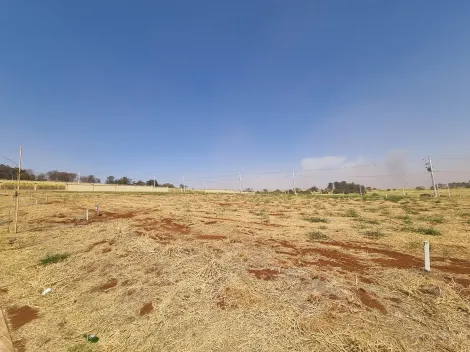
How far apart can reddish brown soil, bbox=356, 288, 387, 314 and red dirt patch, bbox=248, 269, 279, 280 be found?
1994 mm

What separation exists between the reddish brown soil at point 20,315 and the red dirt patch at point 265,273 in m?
5.11

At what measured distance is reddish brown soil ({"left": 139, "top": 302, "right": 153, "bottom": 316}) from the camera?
17.2 feet

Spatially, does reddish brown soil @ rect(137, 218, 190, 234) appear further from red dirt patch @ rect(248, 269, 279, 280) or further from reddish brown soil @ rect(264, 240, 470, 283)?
red dirt patch @ rect(248, 269, 279, 280)

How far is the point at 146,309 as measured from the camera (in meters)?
5.36

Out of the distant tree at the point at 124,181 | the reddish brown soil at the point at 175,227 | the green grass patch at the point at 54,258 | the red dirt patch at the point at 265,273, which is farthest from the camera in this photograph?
the distant tree at the point at 124,181

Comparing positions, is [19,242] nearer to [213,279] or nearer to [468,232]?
[213,279]

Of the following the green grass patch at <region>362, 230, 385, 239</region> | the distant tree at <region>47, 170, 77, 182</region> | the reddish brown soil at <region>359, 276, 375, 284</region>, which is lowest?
the reddish brown soil at <region>359, 276, 375, 284</region>

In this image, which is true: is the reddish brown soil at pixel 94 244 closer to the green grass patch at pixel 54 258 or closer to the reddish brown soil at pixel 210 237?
the green grass patch at pixel 54 258

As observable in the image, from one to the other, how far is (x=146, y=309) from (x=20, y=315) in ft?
9.59

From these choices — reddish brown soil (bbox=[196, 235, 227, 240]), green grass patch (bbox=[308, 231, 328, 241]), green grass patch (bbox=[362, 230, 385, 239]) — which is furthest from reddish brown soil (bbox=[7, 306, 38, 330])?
green grass patch (bbox=[362, 230, 385, 239])

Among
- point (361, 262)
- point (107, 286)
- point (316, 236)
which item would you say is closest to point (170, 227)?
point (107, 286)

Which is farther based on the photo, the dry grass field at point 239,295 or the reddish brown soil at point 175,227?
the reddish brown soil at point 175,227

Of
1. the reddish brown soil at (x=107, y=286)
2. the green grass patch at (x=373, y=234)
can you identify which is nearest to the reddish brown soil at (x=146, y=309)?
the reddish brown soil at (x=107, y=286)

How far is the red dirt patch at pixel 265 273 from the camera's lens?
6.36 meters
